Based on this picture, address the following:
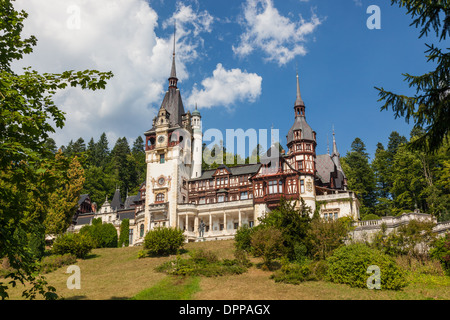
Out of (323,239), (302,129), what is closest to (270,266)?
(323,239)

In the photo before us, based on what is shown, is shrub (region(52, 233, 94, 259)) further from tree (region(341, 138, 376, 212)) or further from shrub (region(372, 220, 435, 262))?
tree (region(341, 138, 376, 212))

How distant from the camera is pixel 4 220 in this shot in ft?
33.0

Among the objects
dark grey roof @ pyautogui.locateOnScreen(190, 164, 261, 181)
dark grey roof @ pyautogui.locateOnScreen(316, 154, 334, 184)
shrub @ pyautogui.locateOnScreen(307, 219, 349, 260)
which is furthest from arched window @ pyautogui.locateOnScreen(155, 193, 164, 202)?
shrub @ pyautogui.locateOnScreen(307, 219, 349, 260)

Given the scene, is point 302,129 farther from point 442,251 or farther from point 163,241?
point 442,251

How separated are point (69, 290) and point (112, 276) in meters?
4.79

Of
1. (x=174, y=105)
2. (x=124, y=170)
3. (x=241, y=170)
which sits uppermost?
(x=174, y=105)

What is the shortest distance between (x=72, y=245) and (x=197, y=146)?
31.7 metres

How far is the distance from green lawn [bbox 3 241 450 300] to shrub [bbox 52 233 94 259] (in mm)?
6745

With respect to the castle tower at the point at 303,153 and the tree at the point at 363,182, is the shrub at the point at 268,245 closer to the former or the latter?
the castle tower at the point at 303,153

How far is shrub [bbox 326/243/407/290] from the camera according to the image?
24.0 meters

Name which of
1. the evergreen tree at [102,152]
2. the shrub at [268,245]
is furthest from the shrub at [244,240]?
the evergreen tree at [102,152]

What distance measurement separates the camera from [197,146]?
67.4m

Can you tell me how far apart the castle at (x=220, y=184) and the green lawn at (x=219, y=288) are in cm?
2210
